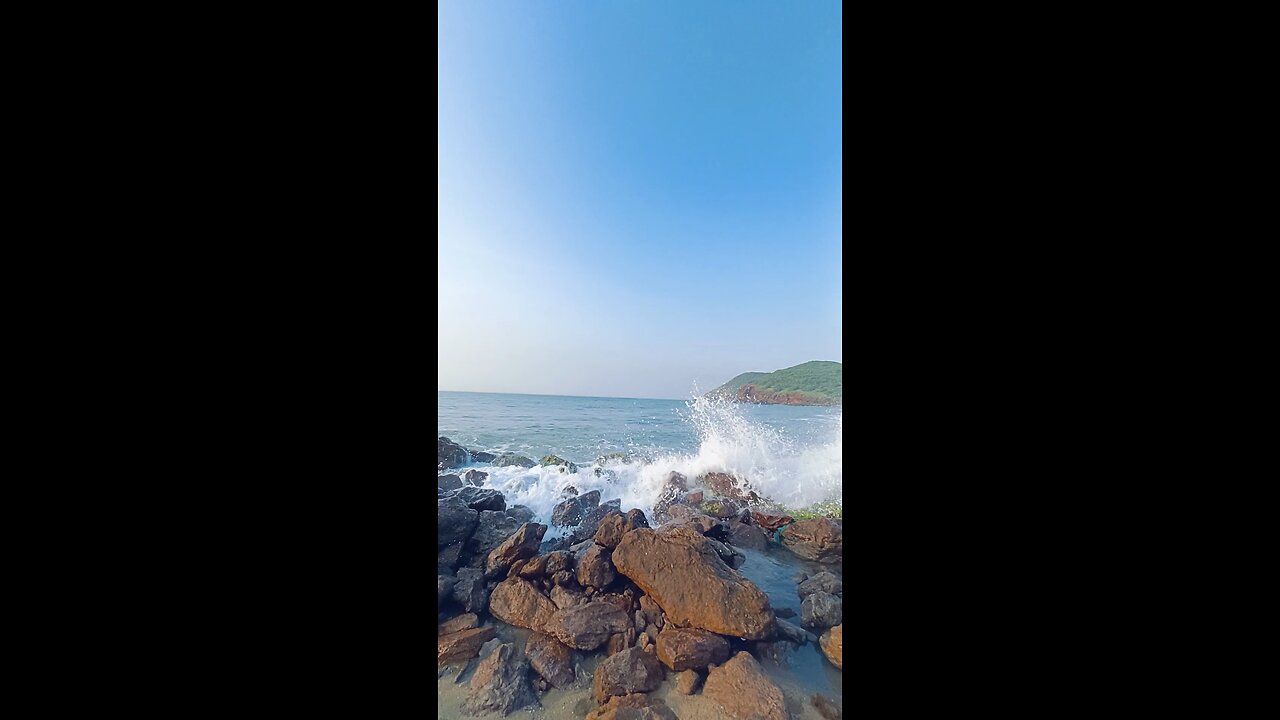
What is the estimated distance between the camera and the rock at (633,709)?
220 centimetres

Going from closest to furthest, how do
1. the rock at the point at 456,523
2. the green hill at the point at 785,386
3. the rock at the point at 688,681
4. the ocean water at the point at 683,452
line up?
the rock at the point at 688,681
the rock at the point at 456,523
the ocean water at the point at 683,452
the green hill at the point at 785,386

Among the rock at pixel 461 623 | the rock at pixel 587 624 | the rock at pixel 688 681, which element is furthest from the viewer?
the rock at pixel 461 623

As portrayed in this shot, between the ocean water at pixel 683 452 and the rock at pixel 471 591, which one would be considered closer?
the rock at pixel 471 591

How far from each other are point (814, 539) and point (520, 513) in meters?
3.00

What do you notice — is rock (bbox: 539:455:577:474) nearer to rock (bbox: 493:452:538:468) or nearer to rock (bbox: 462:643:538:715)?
rock (bbox: 493:452:538:468)

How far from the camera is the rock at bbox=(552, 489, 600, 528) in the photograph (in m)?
4.26

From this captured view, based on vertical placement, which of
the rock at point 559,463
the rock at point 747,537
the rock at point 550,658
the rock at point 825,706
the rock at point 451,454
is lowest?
the rock at point 825,706

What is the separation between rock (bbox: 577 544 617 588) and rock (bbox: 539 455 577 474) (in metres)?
2.35

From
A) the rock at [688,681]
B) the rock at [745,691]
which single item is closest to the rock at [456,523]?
the rock at [688,681]

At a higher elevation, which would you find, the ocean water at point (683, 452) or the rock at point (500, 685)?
the ocean water at point (683, 452)

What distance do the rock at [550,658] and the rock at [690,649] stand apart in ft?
1.97

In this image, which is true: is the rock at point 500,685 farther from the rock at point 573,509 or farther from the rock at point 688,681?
the rock at point 573,509

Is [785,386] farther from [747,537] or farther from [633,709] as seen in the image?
[633,709]
